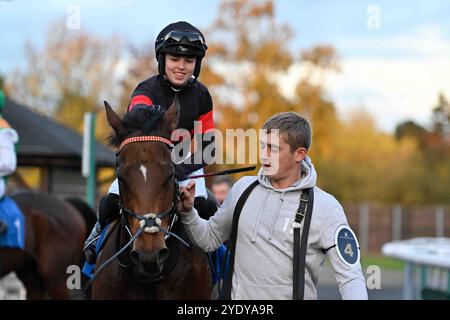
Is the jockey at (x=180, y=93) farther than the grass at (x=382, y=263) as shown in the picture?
No

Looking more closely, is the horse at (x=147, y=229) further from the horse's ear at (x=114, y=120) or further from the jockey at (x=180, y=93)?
the jockey at (x=180, y=93)

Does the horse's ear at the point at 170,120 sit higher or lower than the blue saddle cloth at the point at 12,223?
higher

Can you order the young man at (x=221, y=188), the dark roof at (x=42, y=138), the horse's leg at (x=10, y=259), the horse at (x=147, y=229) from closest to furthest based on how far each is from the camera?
the horse at (x=147, y=229), the young man at (x=221, y=188), the horse's leg at (x=10, y=259), the dark roof at (x=42, y=138)

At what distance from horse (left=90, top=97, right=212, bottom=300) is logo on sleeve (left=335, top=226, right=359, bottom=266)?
102 centimetres

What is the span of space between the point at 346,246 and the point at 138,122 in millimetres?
1566

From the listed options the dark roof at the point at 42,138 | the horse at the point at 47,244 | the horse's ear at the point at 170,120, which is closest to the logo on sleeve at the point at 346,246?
the horse's ear at the point at 170,120

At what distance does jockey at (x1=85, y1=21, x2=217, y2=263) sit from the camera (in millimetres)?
5906

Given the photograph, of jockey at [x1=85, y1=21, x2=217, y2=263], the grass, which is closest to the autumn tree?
the grass

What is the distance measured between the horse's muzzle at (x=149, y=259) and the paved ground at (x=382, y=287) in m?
11.4

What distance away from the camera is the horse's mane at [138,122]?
535cm

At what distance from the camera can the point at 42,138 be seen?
1859 centimetres

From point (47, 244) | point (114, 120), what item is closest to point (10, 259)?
point (47, 244)

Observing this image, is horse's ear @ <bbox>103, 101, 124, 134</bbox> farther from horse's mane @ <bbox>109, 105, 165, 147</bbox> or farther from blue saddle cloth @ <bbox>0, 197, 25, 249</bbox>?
blue saddle cloth @ <bbox>0, 197, 25, 249</bbox>
